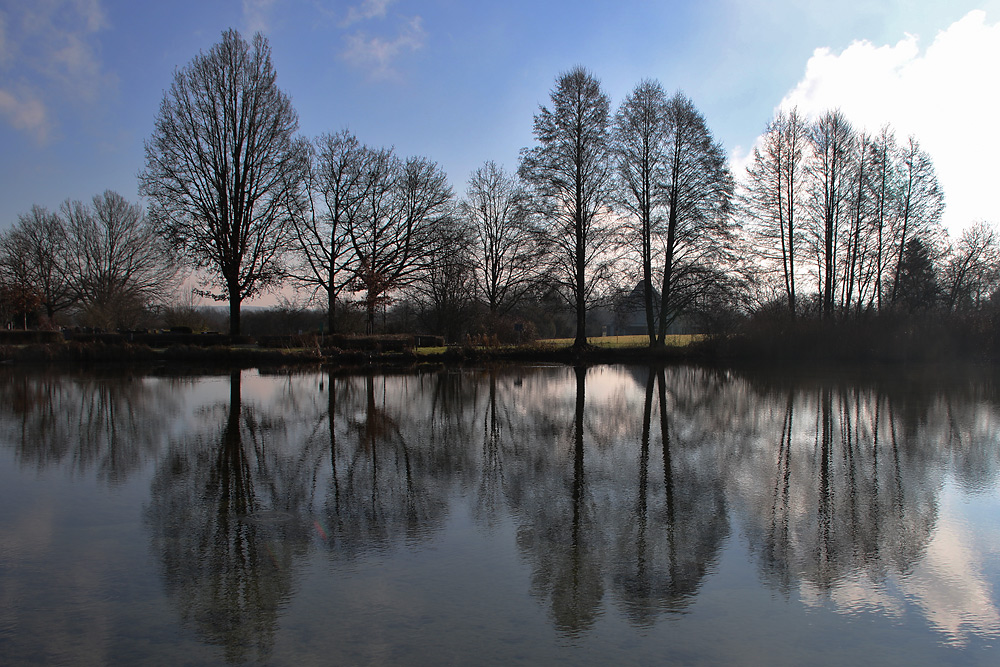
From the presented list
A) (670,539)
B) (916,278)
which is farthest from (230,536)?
(916,278)

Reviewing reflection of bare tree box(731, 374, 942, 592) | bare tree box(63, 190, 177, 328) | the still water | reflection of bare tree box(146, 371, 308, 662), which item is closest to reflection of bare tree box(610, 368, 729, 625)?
the still water

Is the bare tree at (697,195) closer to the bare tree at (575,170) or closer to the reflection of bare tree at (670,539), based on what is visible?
the bare tree at (575,170)

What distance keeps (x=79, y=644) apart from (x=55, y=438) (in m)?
6.51

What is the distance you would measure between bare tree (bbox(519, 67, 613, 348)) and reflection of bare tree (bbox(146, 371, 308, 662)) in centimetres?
1962

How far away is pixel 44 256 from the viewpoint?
140 feet

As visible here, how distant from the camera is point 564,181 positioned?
25.4 m

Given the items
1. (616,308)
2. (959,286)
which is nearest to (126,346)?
(616,308)

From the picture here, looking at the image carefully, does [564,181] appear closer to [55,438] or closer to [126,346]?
[126,346]

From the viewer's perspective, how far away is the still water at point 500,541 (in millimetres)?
3064

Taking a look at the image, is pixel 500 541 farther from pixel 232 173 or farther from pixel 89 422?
pixel 232 173

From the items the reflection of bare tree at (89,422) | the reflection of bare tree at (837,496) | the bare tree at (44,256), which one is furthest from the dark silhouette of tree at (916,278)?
the bare tree at (44,256)

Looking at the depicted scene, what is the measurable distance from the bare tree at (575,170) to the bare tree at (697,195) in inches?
109

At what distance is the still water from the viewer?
121 inches

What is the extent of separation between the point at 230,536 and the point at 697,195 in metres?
24.2
